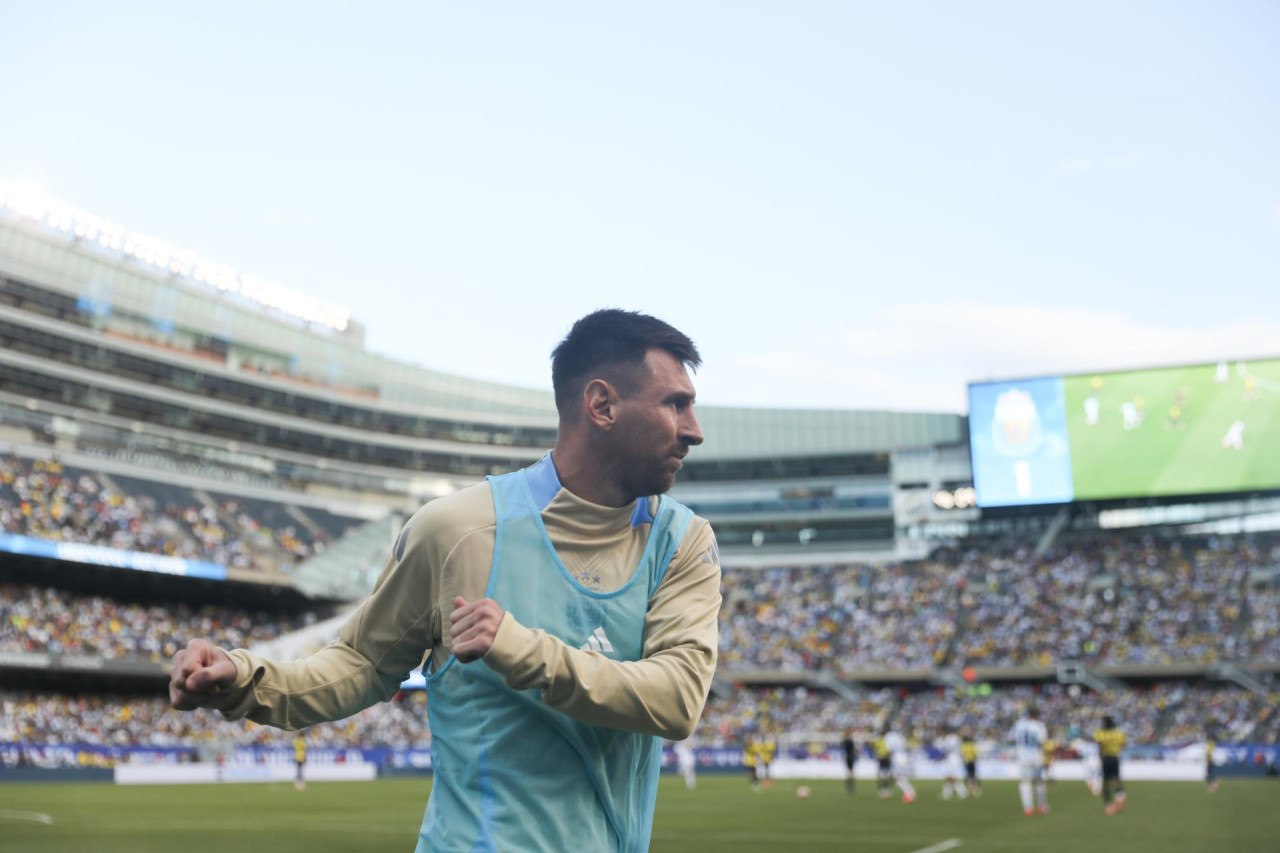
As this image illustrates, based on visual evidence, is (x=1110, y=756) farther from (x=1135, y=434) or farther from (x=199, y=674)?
(x=1135, y=434)

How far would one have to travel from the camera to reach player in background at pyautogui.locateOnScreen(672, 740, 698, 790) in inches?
1665

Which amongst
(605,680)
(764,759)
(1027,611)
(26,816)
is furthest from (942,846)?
(1027,611)

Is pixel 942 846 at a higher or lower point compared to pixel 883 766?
higher

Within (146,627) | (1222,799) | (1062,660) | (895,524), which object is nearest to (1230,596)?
(1062,660)

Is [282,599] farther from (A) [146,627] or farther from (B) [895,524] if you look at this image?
(B) [895,524]

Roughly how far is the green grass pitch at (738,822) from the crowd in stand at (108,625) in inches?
486

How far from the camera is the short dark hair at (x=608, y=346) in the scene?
10.9 feet

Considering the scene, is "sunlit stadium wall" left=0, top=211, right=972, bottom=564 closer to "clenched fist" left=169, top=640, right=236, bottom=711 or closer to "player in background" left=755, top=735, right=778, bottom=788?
"player in background" left=755, top=735, right=778, bottom=788

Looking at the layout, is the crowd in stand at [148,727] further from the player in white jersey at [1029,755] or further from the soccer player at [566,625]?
the soccer player at [566,625]

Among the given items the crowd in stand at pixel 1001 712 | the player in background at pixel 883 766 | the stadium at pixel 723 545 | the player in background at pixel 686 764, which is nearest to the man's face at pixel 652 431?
the stadium at pixel 723 545

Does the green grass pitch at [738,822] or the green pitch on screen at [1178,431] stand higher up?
the green pitch on screen at [1178,431]

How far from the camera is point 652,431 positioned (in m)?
3.26

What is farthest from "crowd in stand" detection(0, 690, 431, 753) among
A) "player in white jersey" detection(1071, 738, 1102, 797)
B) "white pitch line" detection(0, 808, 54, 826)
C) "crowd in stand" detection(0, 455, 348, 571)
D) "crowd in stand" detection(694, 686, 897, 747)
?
"player in white jersey" detection(1071, 738, 1102, 797)

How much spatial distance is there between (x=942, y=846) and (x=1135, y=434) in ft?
136
